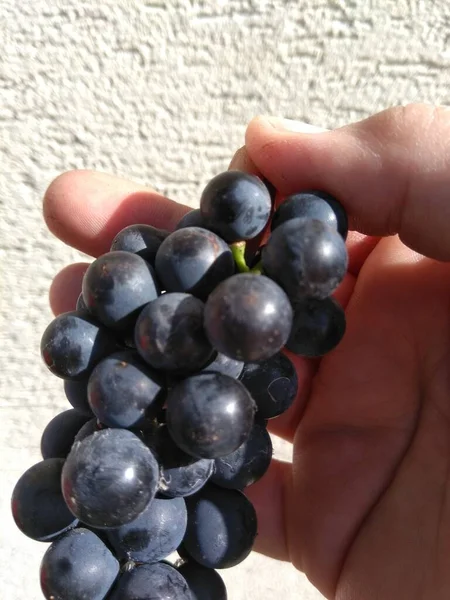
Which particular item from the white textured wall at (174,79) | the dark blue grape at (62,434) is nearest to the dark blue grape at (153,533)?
the dark blue grape at (62,434)

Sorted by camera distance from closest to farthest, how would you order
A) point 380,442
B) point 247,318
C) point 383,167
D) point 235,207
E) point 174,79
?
1. point 247,318
2. point 235,207
3. point 383,167
4. point 380,442
5. point 174,79

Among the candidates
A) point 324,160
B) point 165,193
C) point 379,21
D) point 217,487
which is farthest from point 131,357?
point 379,21

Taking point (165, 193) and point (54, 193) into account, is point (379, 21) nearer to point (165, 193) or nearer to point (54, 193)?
point (165, 193)

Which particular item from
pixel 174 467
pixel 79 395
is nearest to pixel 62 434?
pixel 79 395

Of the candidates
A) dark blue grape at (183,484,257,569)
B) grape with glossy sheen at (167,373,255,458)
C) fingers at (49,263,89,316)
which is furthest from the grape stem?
fingers at (49,263,89,316)

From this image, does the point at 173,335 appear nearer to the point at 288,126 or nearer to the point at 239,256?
the point at 239,256
